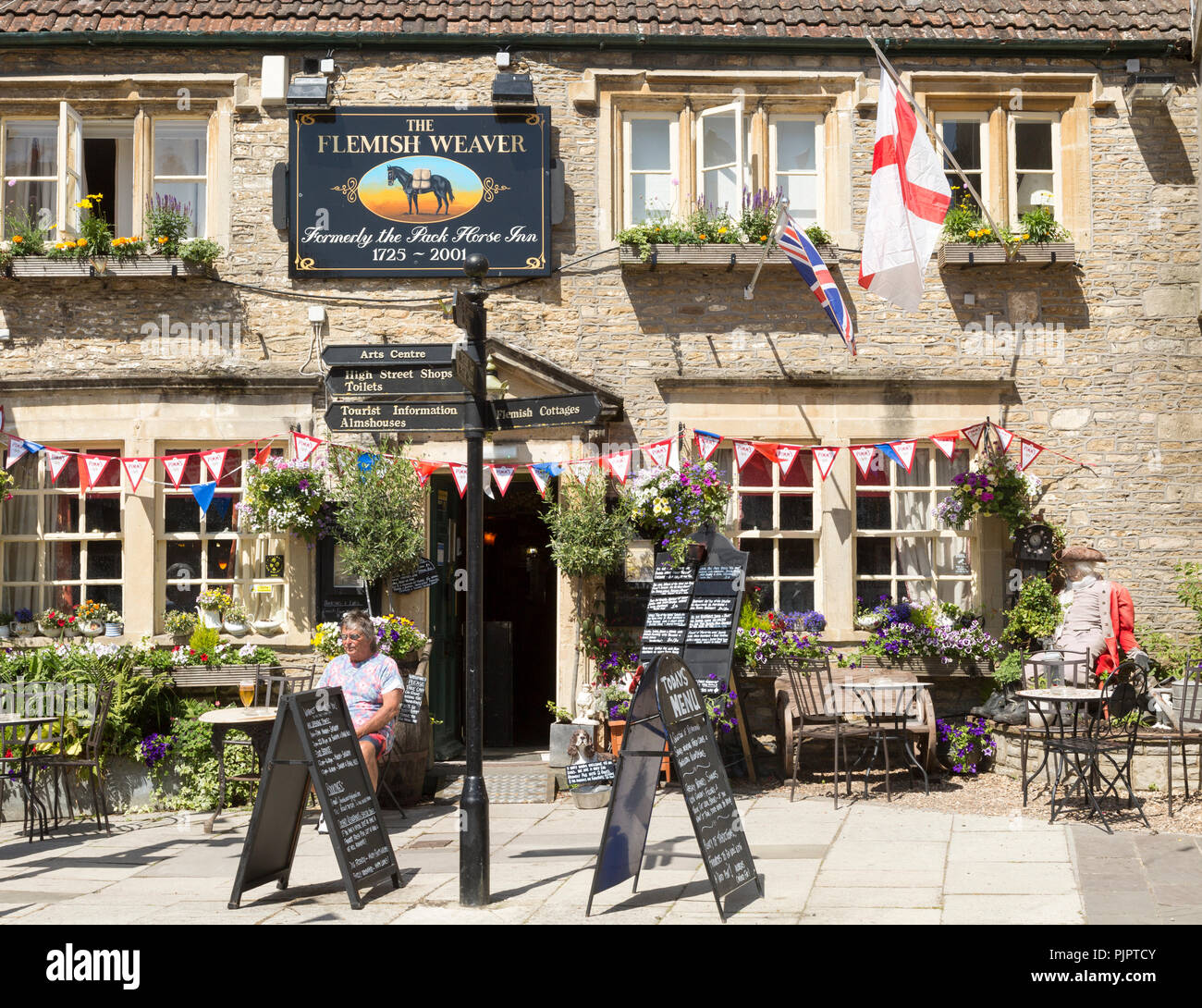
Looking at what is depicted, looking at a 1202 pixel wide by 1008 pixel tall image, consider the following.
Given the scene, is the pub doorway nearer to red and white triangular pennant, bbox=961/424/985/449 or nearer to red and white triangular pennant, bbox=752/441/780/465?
red and white triangular pennant, bbox=752/441/780/465

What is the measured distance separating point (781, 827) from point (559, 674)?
2.81m

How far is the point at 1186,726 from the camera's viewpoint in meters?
9.04

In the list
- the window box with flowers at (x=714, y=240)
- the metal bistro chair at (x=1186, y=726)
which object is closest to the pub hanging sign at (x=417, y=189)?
the window box with flowers at (x=714, y=240)

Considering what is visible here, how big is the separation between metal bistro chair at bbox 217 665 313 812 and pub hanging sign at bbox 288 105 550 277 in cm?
333

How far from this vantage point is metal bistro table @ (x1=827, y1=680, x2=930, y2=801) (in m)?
9.23

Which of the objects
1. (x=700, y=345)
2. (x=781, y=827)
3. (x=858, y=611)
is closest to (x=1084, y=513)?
(x=858, y=611)

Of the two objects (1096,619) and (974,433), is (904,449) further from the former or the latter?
(1096,619)

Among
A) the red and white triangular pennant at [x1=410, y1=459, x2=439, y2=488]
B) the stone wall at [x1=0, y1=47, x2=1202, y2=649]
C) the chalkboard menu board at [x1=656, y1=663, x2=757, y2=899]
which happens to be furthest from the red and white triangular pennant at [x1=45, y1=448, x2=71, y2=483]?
the chalkboard menu board at [x1=656, y1=663, x2=757, y2=899]

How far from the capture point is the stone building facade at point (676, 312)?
35.0 ft

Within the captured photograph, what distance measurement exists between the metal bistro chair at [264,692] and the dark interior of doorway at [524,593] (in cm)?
251

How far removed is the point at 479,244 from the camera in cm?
1079

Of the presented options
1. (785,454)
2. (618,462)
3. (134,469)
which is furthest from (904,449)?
(134,469)

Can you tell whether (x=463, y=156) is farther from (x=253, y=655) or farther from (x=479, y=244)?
(x=253, y=655)

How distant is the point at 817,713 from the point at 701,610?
117cm
